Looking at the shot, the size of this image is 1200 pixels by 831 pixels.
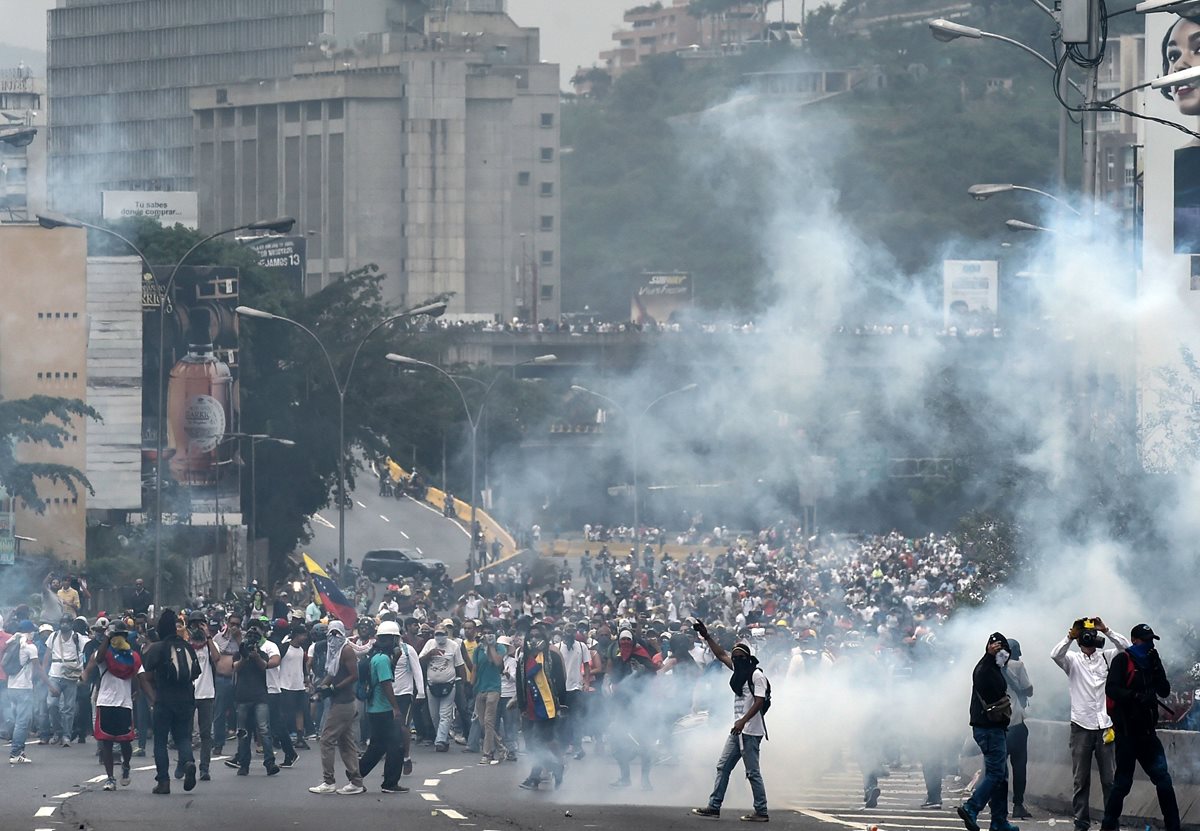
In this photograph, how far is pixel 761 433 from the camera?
59.7 meters

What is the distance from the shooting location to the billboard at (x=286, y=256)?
91562 mm

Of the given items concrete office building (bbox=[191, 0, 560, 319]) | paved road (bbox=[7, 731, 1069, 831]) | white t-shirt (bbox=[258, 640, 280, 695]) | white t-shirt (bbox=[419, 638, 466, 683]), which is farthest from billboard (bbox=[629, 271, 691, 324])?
paved road (bbox=[7, 731, 1069, 831])

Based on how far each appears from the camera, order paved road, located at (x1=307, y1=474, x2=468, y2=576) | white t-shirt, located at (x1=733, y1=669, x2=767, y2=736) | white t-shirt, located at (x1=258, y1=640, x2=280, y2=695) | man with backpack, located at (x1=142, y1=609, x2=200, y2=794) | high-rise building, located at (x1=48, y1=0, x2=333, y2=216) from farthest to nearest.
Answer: high-rise building, located at (x1=48, y1=0, x2=333, y2=216) → paved road, located at (x1=307, y1=474, x2=468, y2=576) → white t-shirt, located at (x1=258, y1=640, x2=280, y2=695) → man with backpack, located at (x1=142, y1=609, x2=200, y2=794) → white t-shirt, located at (x1=733, y1=669, x2=767, y2=736)

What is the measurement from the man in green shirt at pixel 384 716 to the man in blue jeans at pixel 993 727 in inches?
236

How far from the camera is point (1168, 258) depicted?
3569 centimetres

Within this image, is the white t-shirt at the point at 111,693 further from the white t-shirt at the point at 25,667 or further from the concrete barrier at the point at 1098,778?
the concrete barrier at the point at 1098,778

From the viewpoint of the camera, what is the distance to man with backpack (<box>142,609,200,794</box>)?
858 inches

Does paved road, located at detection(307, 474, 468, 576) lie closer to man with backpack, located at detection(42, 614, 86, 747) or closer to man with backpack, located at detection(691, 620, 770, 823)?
man with backpack, located at detection(42, 614, 86, 747)

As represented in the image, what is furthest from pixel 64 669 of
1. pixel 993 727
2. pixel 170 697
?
pixel 993 727

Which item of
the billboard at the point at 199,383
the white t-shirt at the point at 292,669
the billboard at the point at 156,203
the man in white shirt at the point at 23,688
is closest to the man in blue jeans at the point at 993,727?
the white t-shirt at the point at 292,669

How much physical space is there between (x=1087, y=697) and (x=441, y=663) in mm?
11008

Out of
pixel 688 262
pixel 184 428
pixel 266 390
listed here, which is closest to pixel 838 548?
pixel 184 428

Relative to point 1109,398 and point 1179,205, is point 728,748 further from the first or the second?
point 1179,205

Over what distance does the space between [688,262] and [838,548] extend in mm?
110430
